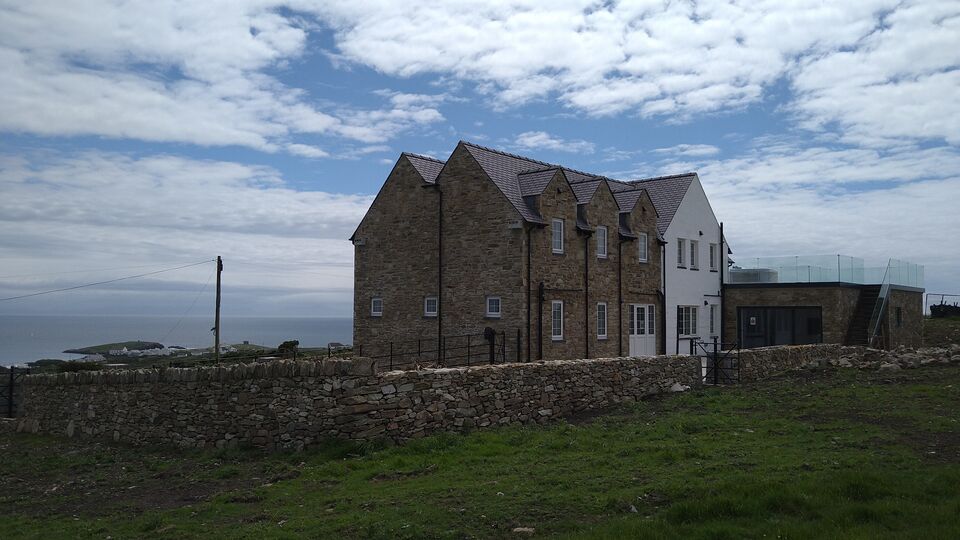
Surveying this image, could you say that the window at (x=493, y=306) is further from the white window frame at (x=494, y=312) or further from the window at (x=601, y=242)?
the window at (x=601, y=242)

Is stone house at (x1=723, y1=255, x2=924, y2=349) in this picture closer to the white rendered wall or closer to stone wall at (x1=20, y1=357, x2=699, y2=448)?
the white rendered wall

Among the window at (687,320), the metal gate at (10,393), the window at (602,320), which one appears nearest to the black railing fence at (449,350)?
the window at (602,320)

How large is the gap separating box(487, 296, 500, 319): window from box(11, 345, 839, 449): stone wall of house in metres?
6.87

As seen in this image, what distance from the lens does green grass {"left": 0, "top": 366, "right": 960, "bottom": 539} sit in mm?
8891

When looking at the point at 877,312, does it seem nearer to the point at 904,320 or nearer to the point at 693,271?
the point at 904,320

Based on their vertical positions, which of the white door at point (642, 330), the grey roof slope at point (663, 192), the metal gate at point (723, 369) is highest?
the grey roof slope at point (663, 192)

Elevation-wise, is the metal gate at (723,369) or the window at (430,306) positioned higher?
the window at (430,306)

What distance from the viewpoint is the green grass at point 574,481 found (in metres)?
8.89

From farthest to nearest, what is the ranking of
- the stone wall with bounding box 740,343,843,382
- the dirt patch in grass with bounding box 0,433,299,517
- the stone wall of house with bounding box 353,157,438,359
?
the stone wall of house with bounding box 353,157,438,359
the stone wall with bounding box 740,343,843,382
the dirt patch in grass with bounding box 0,433,299,517

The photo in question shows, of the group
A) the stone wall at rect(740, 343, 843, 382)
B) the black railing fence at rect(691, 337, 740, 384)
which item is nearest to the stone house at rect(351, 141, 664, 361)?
the black railing fence at rect(691, 337, 740, 384)

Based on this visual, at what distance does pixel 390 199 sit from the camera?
101ft

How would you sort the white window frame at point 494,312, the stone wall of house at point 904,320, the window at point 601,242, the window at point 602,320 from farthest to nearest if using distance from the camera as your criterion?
the stone wall of house at point 904,320, the window at point 601,242, the window at point 602,320, the white window frame at point 494,312

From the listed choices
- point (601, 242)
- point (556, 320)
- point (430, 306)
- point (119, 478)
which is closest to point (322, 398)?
point (119, 478)

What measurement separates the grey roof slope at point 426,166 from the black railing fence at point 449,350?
258 inches
